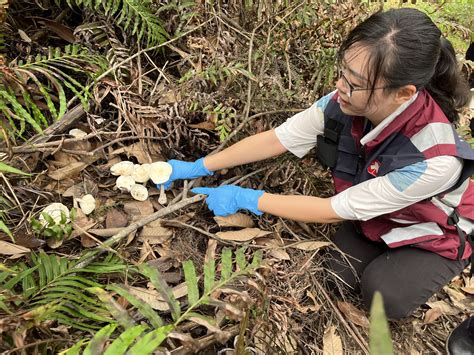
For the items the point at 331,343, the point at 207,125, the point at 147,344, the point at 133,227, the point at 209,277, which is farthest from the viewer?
the point at 207,125

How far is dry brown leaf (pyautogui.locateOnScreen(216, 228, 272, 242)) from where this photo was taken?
7.59ft

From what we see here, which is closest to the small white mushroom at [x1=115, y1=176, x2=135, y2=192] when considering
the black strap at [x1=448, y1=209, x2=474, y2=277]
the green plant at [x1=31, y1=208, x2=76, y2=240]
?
the green plant at [x1=31, y1=208, x2=76, y2=240]

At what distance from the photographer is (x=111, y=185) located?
2.38 m

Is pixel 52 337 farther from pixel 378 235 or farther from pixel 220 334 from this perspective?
pixel 378 235

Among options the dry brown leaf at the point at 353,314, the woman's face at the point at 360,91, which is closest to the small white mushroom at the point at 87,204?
the woman's face at the point at 360,91

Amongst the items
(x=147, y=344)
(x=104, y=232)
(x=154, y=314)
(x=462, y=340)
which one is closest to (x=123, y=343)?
(x=147, y=344)

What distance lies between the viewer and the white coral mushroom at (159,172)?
7.63ft

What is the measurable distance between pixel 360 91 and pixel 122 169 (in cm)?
128

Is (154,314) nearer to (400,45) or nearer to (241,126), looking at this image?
(241,126)

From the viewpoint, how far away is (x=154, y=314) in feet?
4.90

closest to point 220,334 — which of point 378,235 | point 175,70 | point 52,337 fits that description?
point 52,337

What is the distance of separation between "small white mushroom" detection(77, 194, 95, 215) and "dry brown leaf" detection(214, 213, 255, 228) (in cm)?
66

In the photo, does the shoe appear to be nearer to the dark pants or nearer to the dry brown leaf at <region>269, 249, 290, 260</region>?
the dark pants

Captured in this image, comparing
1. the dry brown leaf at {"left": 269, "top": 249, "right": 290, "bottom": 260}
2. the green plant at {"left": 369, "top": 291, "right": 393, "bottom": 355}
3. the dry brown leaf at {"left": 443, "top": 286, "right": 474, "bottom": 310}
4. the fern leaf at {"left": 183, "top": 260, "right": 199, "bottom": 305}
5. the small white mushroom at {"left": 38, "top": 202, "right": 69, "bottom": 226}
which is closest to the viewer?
the green plant at {"left": 369, "top": 291, "right": 393, "bottom": 355}
